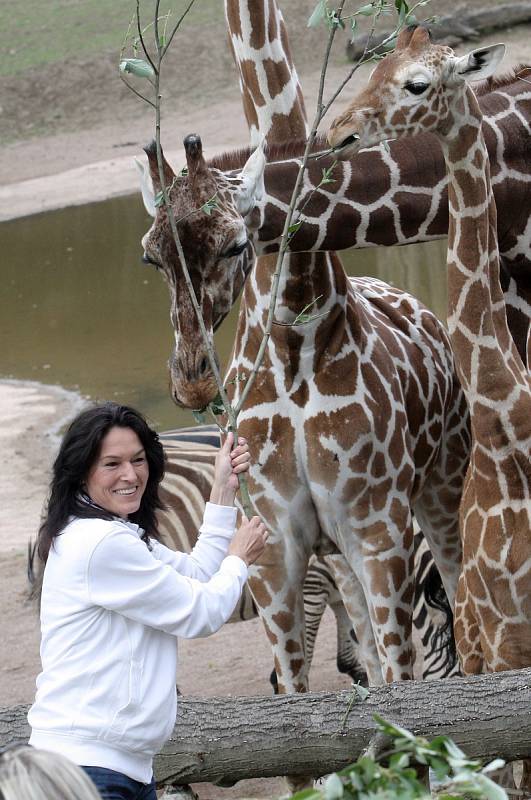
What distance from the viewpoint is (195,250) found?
4199 mm

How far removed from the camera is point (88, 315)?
584 inches

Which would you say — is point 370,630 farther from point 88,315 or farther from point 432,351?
point 88,315

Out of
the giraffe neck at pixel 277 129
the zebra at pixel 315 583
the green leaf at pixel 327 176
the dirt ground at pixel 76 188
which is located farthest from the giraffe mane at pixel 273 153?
the dirt ground at pixel 76 188

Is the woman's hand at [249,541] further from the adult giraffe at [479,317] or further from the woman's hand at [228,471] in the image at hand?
the adult giraffe at [479,317]

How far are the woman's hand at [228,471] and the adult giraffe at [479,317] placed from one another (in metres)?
0.92

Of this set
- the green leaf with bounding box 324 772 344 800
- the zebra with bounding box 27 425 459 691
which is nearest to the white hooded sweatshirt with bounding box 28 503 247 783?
the green leaf with bounding box 324 772 344 800

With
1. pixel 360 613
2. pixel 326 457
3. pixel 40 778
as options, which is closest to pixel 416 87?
pixel 326 457

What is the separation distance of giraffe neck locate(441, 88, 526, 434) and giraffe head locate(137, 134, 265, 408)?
26.7 inches

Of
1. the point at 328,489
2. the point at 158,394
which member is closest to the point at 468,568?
the point at 328,489

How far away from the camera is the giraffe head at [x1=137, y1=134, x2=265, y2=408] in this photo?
418 cm

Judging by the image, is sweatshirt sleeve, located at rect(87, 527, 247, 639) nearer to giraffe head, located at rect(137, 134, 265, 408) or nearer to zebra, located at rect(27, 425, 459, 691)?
giraffe head, located at rect(137, 134, 265, 408)

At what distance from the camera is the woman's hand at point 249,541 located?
3457 millimetres

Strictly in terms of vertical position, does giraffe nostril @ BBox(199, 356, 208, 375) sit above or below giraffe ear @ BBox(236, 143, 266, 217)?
below

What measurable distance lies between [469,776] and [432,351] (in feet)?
11.8
